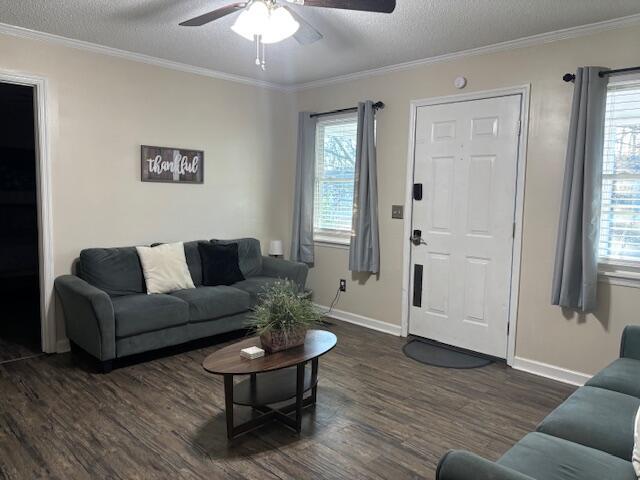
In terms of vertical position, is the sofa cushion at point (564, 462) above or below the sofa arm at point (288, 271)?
below

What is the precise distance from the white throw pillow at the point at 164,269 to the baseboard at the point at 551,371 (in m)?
2.87

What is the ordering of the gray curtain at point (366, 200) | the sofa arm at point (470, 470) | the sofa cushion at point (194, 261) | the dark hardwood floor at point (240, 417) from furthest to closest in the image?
the gray curtain at point (366, 200)
the sofa cushion at point (194, 261)
the dark hardwood floor at point (240, 417)
the sofa arm at point (470, 470)

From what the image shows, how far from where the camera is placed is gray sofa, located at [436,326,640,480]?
4.70 ft

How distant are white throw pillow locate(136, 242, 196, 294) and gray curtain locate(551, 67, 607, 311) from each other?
3.08 m

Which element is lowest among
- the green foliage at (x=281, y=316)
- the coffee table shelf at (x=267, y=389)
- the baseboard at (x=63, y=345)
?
the baseboard at (x=63, y=345)

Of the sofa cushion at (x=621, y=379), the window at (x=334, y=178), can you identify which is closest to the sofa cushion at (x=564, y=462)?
the sofa cushion at (x=621, y=379)

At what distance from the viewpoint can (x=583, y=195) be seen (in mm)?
3256

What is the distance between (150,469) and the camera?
92.4 inches

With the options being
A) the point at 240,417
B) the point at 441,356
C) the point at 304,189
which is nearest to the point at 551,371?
the point at 441,356

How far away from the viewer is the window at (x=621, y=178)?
3.21 metres

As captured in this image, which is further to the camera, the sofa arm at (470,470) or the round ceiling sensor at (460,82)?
the round ceiling sensor at (460,82)

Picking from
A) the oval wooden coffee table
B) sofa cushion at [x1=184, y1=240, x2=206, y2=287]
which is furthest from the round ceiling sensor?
sofa cushion at [x1=184, y1=240, x2=206, y2=287]

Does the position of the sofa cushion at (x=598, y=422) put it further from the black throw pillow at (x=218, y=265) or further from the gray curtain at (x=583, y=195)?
the black throw pillow at (x=218, y=265)

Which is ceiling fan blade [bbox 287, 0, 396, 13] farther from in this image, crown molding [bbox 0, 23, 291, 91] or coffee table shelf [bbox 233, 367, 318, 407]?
crown molding [bbox 0, 23, 291, 91]
